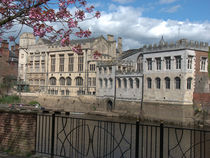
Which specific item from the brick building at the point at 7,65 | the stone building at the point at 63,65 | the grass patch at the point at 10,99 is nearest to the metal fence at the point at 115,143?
the stone building at the point at 63,65

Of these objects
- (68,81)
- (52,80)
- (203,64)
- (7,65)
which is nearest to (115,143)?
(203,64)

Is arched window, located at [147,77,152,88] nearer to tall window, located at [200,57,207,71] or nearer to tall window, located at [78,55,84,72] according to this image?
tall window, located at [200,57,207,71]

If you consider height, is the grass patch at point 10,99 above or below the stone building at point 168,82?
below

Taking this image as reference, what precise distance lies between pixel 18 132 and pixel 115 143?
551 inches

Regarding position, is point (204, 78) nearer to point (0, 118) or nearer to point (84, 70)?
point (84, 70)

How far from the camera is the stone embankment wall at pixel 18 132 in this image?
11930 mm

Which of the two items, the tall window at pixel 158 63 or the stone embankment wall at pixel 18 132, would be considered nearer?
the stone embankment wall at pixel 18 132

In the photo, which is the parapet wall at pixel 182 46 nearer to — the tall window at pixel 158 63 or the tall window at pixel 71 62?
the tall window at pixel 158 63

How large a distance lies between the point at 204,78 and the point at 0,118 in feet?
111

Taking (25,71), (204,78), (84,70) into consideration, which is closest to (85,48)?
(84,70)

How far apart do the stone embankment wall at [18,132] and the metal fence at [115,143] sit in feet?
2.39

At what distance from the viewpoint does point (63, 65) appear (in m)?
61.4

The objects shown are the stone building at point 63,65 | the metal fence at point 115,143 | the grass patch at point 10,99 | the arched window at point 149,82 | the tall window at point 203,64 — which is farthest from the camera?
the grass patch at point 10,99

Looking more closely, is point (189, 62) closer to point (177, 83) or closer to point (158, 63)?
point (177, 83)
